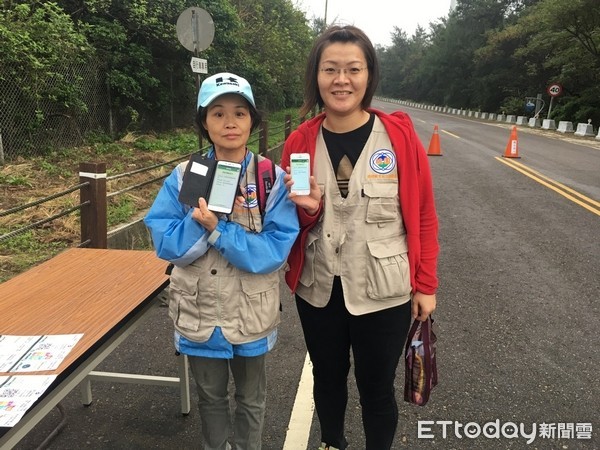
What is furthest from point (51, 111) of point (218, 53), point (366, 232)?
point (366, 232)

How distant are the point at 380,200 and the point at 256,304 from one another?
2.15ft

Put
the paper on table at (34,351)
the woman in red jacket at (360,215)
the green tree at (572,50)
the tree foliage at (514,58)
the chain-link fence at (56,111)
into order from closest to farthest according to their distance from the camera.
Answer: the paper on table at (34,351) → the woman in red jacket at (360,215) → the chain-link fence at (56,111) → the green tree at (572,50) → the tree foliage at (514,58)

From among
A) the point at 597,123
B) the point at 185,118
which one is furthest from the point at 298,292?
the point at 597,123

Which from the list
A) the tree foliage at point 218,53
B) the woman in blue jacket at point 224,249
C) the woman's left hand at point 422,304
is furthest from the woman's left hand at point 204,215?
the tree foliage at point 218,53

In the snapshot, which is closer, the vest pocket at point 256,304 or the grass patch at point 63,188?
the vest pocket at point 256,304

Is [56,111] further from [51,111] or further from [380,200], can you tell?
[380,200]

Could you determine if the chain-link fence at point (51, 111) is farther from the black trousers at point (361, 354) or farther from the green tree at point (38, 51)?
the black trousers at point (361, 354)

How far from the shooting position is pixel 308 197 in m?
1.86

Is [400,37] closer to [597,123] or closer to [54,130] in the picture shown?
[597,123]

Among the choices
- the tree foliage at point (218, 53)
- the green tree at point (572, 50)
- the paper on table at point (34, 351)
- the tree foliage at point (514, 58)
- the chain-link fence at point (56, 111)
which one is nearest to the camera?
the paper on table at point (34, 351)

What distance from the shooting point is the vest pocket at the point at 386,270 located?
193cm

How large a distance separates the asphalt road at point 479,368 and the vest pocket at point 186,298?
99 centimetres

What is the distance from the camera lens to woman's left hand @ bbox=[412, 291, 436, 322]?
2057mm

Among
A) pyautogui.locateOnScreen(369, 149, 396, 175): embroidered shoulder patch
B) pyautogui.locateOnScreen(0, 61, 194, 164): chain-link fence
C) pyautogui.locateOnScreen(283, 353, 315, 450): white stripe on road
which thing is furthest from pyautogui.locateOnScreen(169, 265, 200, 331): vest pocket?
pyautogui.locateOnScreen(0, 61, 194, 164): chain-link fence
